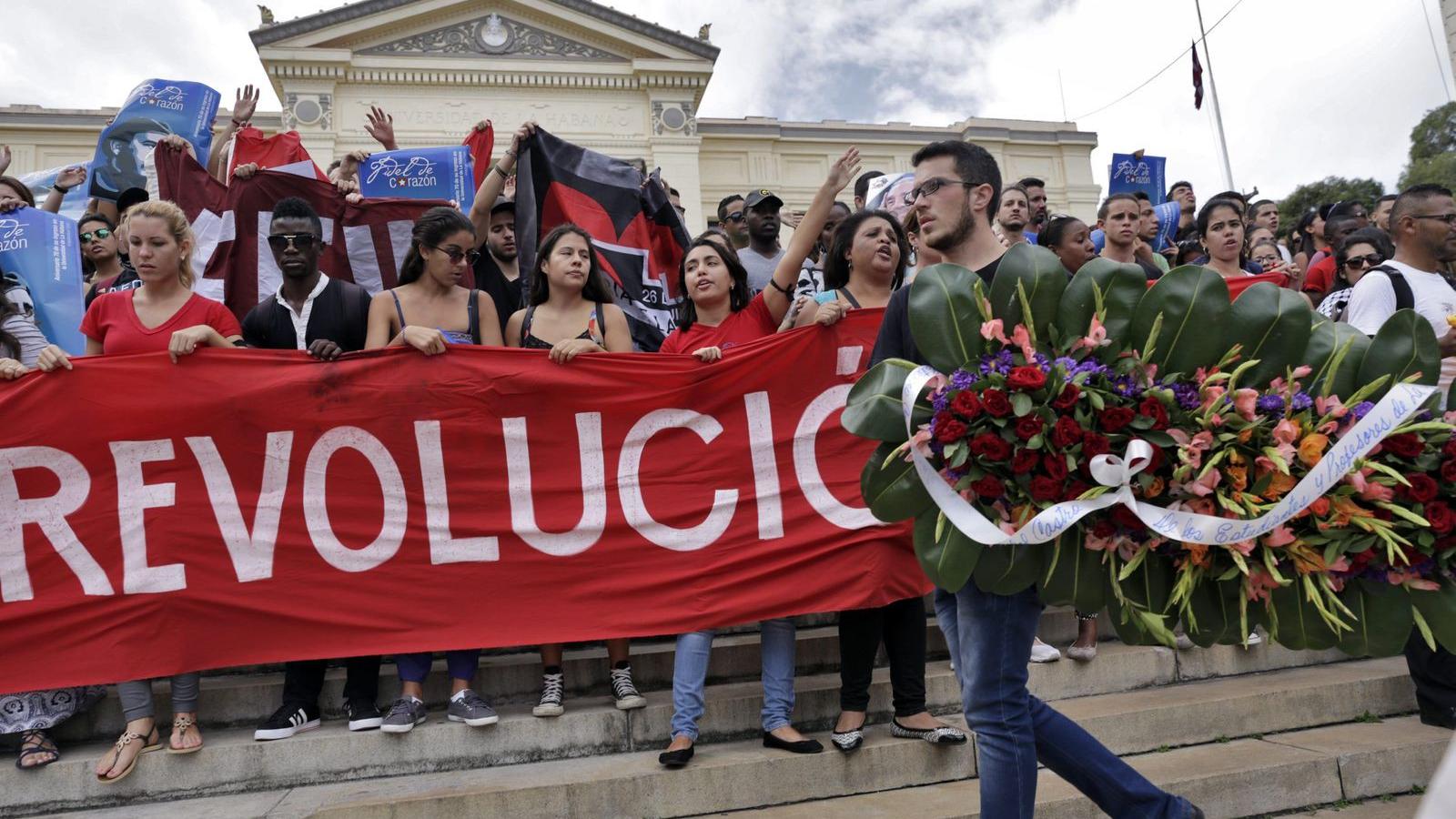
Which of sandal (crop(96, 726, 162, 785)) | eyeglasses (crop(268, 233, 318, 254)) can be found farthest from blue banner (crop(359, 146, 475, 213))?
sandal (crop(96, 726, 162, 785))

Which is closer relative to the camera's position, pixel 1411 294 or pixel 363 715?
pixel 363 715

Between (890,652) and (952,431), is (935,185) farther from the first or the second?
(890,652)

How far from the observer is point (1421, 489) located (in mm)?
2250

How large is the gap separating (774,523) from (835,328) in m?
0.98

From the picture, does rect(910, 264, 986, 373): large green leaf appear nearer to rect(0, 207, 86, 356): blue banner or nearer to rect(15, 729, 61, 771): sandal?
rect(15, 729, 61, 771): sandal

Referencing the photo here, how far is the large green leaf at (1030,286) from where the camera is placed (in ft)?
8.27

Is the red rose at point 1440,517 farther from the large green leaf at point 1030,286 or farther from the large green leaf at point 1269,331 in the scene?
the large green leaf at point 1030,286

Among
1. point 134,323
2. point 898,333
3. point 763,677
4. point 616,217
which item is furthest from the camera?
point 616,217

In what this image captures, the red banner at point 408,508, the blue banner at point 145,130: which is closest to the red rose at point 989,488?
the red banner at point 408,508

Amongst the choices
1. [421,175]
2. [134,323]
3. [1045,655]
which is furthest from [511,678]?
[421,175]

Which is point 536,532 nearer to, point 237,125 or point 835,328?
point 835,328

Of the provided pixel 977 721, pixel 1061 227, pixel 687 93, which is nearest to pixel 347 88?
pixel 687 93

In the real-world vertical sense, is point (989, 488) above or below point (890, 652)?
above

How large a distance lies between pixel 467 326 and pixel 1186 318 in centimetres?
334
